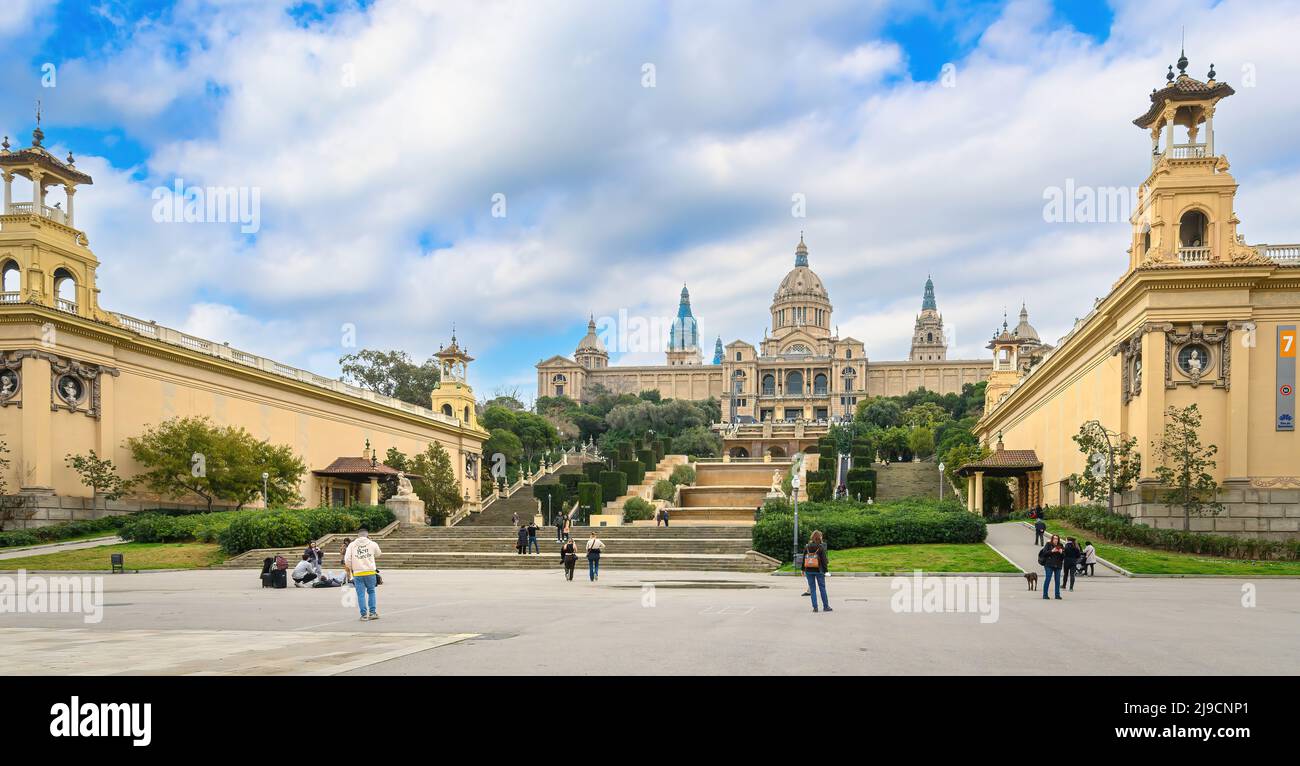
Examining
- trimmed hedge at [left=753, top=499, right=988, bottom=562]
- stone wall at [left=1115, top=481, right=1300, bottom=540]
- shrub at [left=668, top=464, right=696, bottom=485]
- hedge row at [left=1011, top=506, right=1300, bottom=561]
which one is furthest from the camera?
shrub at [left=668, top=464, right=696, bottom=485]

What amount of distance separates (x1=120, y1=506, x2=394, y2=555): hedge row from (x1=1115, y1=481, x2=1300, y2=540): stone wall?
30.8m

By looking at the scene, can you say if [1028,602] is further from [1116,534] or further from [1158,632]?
[1116,534]

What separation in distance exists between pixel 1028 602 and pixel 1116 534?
16.2m

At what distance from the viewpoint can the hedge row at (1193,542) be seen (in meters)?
30.2

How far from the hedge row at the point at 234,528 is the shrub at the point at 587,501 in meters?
17.4

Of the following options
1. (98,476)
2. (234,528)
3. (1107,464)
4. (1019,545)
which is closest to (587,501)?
(234,528)

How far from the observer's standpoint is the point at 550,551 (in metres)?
38.2

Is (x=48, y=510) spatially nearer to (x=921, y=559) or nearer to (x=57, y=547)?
(x=57, y=547)

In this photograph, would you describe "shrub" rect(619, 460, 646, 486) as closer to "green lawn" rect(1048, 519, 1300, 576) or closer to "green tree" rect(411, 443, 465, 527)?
"green tree" rect(411, 443, 465, 527)

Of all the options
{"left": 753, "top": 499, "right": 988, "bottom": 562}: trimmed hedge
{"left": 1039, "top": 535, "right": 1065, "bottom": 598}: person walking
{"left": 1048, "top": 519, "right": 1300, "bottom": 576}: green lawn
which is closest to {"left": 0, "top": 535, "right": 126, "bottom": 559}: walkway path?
{"left": 753, "top": 499, "right": 988, "bottom": 562}: trimmed hedge

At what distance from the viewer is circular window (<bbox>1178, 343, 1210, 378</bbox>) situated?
3347cm

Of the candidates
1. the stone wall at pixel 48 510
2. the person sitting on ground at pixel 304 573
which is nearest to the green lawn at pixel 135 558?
the stone wall at pixel 48 510
